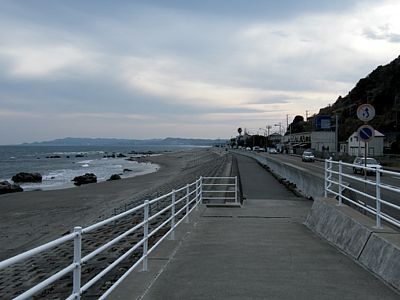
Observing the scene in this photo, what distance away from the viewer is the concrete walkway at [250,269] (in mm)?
5953

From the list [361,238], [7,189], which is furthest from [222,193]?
[7,189]

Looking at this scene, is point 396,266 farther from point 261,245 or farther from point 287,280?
point 261,245

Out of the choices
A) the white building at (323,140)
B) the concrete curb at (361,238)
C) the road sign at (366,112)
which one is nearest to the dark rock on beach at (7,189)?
the road sign at (366,112)

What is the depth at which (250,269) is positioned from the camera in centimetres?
711

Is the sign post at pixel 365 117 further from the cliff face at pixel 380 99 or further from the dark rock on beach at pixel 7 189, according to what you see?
the cliff face at pixel 380 99

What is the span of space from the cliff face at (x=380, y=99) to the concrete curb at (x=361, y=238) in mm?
92805

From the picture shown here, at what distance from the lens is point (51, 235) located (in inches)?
752

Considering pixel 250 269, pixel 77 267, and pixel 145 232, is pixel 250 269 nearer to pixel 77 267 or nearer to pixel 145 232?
pixel 145 232

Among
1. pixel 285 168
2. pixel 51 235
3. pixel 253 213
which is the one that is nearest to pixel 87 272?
pixel 253 213

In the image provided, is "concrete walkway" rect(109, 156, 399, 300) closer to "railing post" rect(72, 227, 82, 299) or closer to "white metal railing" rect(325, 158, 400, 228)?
"white metal railing" rect(325, 158, 400, 228)

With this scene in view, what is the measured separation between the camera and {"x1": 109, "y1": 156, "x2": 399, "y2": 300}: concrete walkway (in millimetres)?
5953

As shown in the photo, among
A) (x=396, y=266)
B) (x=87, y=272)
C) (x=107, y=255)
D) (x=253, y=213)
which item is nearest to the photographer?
(x=396, y=266)

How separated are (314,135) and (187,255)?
377 feet

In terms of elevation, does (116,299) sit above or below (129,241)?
above
